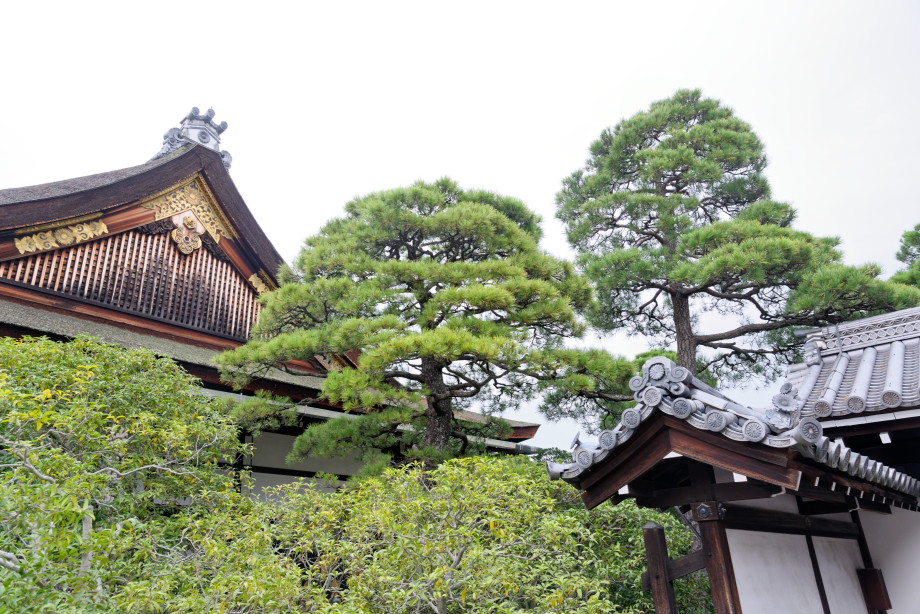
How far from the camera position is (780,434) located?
2555 mm

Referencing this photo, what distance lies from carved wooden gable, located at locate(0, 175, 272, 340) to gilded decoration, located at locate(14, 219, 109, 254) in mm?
11

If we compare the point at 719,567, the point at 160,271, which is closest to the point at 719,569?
the point at 719,567

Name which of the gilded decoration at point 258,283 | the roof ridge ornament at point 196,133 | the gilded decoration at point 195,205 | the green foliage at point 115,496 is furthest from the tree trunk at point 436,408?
the roof ridge ornament at point 196,133

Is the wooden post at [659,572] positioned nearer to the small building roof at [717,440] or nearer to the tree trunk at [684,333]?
the small building roof at [717,440]

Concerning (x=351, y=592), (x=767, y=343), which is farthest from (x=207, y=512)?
(x=767, y=343)

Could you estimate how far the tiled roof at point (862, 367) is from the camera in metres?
3.85

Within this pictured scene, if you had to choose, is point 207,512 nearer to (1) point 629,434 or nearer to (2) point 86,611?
(2) point 86,611

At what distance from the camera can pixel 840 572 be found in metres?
3.89

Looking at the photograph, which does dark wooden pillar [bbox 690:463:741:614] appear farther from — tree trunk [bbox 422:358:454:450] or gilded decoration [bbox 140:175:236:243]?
gilded decoration [bbox 140:175:236:243]

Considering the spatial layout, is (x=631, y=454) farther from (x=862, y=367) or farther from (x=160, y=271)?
(x=160, y=271)

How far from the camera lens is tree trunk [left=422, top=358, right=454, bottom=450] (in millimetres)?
6508

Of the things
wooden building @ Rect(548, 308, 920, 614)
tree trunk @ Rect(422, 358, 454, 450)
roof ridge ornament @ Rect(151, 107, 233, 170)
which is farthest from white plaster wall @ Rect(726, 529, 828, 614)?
roof ridge ornament @ Rect(151, 107, 233, 170)

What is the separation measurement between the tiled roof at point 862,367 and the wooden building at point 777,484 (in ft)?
0.07

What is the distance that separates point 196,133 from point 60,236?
4.40 meters
